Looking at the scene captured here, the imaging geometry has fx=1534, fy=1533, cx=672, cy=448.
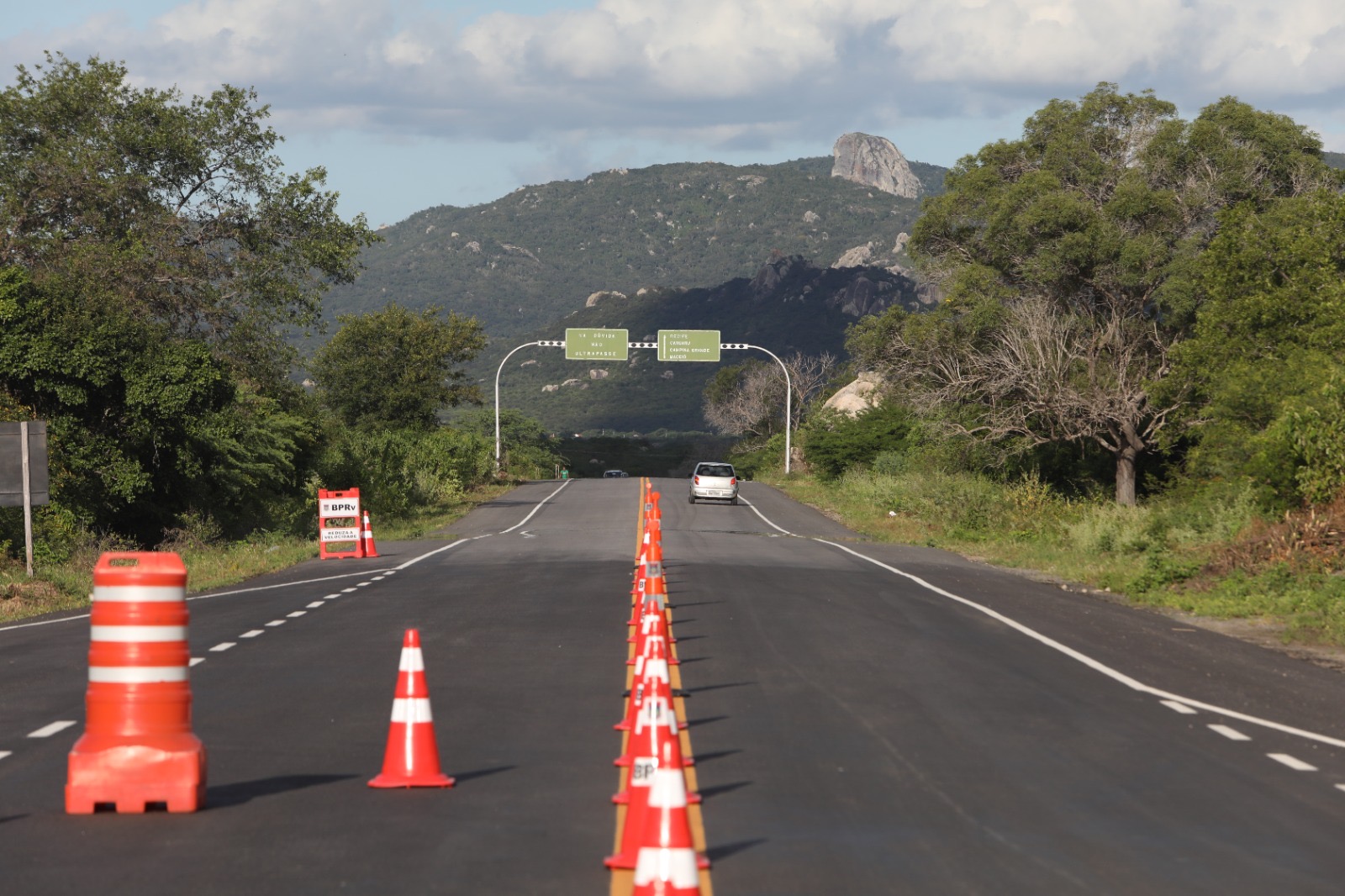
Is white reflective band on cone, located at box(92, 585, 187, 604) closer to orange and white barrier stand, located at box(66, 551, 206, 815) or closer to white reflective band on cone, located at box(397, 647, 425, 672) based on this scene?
orange and white barrier stand, located at box(66, 551, 206, 815)

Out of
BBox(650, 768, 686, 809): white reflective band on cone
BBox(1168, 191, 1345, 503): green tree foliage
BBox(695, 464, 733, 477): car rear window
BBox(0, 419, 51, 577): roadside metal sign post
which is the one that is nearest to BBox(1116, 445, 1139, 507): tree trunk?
BBox(1168, 191, 1345, 503): green tree foliage

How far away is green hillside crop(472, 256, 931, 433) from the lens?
169 meters

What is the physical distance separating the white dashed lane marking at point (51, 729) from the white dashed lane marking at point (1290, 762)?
795 centimetres

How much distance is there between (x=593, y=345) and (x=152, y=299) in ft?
132

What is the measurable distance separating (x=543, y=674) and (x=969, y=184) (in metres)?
34.7

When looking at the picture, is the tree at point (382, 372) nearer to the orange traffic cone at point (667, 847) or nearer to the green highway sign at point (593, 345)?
the green highway sign at point (593, 345)

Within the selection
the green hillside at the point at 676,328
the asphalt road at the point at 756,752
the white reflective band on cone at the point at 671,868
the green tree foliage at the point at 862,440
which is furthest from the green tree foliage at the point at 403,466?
the green hillside at the point at 676,328

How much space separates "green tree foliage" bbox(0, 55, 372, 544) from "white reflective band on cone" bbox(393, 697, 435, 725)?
20890 mm

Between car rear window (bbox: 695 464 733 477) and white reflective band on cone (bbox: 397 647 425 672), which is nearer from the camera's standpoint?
white reflective band on cone (bbox: 397 647 425 672)

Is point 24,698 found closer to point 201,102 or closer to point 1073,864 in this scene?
point 1073,864

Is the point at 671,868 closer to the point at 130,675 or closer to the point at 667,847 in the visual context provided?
the point at 667,847

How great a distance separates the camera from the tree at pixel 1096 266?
4075 cm

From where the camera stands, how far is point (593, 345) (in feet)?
259

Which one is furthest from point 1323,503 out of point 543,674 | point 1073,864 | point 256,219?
point 256,219
